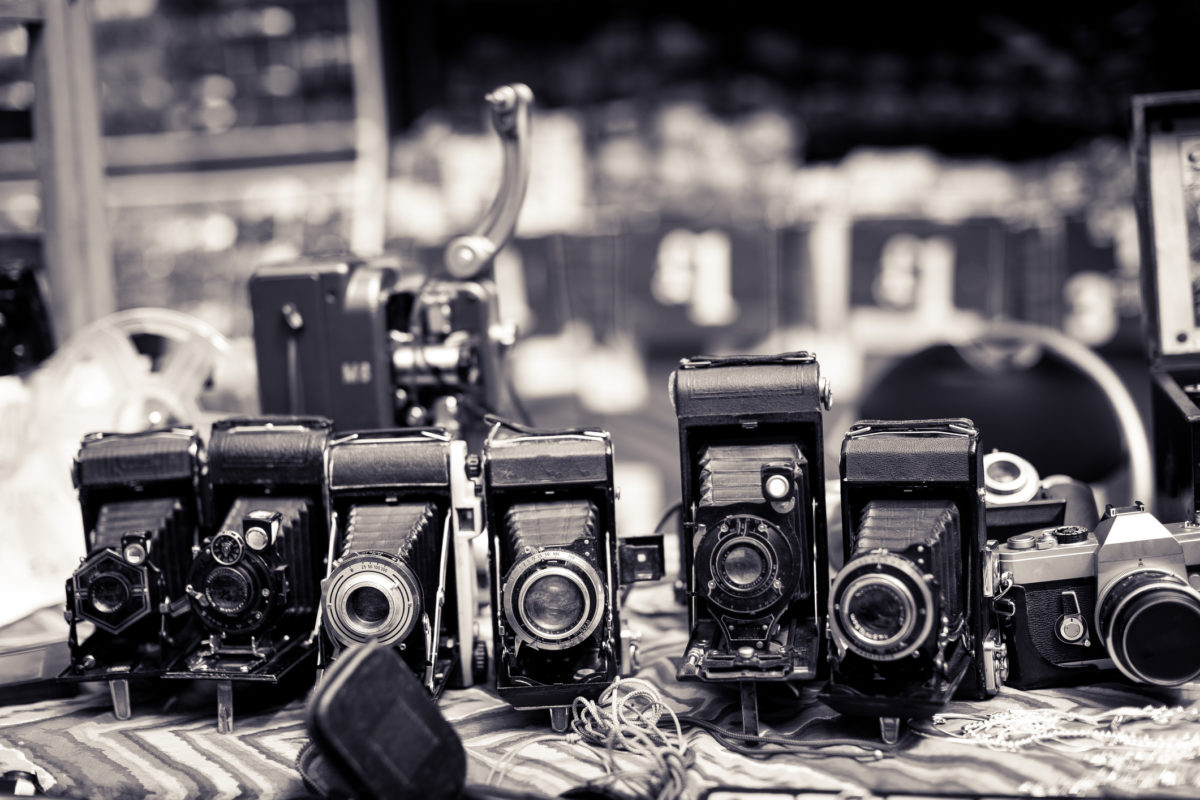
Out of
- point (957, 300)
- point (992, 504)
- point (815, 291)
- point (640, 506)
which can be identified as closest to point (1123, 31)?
point (957, 300)

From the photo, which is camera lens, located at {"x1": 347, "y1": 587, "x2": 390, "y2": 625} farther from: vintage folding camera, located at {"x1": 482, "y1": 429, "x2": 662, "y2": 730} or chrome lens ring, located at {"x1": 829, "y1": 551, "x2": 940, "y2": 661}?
chrome lens ring, located at {"x1": 829, "y1": 551, "x2": 940, "y2": 661}

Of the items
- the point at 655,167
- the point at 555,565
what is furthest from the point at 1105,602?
the point at 655,167

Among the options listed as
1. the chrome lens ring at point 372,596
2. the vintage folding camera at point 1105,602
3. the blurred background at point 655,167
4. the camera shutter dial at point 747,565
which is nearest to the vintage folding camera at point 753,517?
the camera shutter dial at point 747,565

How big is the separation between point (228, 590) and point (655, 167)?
255 cm

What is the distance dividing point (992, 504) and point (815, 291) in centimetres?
200

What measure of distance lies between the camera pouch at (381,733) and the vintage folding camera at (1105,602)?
3.05 ft

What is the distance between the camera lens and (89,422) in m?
2.71

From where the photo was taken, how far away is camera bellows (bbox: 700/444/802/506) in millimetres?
2025

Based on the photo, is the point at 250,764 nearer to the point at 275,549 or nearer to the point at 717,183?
the point at 275,549

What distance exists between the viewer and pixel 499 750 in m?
1.96

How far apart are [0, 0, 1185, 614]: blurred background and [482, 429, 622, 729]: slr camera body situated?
199 centimetres

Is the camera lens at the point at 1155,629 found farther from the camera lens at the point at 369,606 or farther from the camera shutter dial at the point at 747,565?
the camera lens at the point at 369,606

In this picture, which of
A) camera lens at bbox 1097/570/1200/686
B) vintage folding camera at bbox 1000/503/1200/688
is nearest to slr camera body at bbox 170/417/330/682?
vintage folding camera at bbox 1000/503/1200/688

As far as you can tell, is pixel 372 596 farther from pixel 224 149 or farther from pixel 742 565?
pixel 224 149
